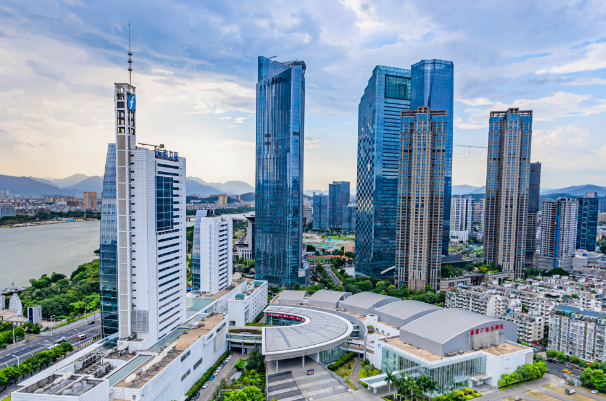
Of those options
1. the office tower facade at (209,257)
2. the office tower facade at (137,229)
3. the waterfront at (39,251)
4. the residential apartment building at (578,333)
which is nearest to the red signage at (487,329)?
the residential apartment building at (578,333)

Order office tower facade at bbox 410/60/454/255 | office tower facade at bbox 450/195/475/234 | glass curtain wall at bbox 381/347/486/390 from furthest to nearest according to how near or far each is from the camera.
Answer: office tower facade at bbox 450/195/475/234 → office tower facade at bbox 410/60/454/255 → glass curtain wall at bbox 381/347/486/390

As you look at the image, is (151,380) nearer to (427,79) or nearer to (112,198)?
(112,198)

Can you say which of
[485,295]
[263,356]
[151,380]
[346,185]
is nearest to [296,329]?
[263,356]

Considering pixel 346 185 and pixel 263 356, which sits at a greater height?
pixel 346 185

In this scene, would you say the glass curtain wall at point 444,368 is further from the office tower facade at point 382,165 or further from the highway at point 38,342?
the office tower facade at point 382,165

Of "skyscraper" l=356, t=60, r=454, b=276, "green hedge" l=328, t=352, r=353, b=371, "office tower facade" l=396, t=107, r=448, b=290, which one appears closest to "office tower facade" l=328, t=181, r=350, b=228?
"skyscraper" l=356, t=60, r=454, b=276

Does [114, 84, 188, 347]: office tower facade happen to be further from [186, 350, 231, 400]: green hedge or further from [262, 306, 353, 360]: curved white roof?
[262, 306, 353, 360]: curved white roof

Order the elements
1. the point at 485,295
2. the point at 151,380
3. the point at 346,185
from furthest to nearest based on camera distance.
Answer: the point at 346,185
the point at 485,295
the point at 151,380
